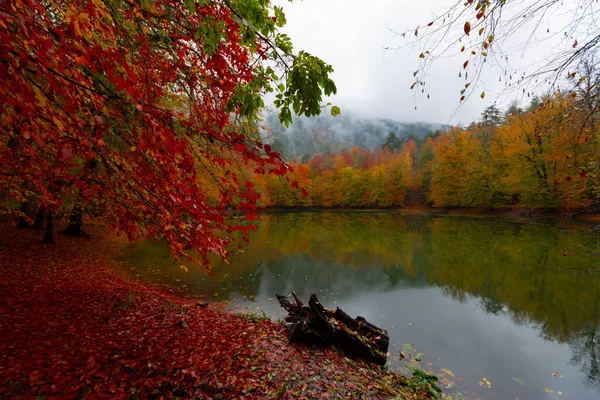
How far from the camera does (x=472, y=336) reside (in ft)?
20.3

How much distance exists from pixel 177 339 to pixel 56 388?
5.67 ft

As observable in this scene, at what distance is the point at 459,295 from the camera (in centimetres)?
870

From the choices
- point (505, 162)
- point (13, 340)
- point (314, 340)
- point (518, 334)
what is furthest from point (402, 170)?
point (13, 340)

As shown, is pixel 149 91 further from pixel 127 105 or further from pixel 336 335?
pixel 336 335

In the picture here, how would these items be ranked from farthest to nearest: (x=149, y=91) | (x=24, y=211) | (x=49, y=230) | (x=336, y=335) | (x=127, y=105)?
1. (x=24, y=211)
2. (x=49, y=230)
3. (x=336, y=335)
4. (x=149, y=91)
5. (x=127, y=105)

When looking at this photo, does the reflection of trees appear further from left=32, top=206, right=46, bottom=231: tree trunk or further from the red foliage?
left=32, top=206, right=46, bottom=231: tree trunk

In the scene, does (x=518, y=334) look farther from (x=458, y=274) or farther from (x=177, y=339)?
(x=177, y=339)

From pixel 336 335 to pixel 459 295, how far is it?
616 centimetres

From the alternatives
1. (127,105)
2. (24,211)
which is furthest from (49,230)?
(127,105)

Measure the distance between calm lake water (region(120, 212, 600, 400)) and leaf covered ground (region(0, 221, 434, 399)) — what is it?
5.69 ft

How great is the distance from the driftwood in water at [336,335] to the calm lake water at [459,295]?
1.42 ft

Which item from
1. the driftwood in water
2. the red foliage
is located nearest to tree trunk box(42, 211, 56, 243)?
the red foliage

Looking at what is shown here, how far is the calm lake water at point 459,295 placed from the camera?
16.2 ft

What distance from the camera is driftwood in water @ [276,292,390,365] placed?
4.74 m
